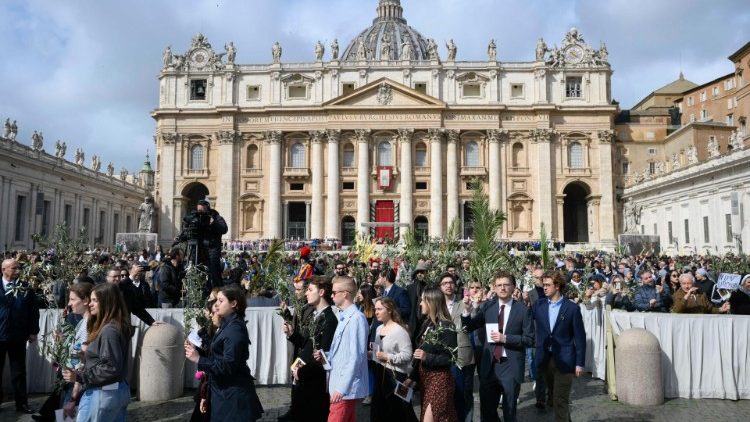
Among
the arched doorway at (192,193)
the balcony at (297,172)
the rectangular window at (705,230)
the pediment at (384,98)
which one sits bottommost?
the rectangular window at (705,230)

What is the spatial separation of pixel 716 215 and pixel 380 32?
4983 cm

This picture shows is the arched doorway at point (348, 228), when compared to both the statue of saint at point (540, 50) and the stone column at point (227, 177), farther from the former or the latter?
the statue of saint at point (540, 50)

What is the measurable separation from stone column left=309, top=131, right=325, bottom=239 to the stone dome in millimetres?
21512

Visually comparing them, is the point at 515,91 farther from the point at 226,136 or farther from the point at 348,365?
the point at 348,365

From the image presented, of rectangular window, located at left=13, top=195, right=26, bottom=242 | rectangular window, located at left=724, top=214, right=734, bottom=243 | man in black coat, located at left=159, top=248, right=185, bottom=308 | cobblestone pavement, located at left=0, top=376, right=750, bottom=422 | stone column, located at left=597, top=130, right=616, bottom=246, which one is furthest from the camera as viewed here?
stone column, located at left=597, top=130, right=616, bottom=246

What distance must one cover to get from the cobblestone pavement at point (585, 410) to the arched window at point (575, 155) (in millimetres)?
44121

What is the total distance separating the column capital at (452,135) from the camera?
49281 mm

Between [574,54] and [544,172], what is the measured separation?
39.7ft

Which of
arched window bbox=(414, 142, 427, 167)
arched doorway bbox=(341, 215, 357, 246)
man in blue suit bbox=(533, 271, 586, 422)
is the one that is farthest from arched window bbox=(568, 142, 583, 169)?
man in blue suit bbox=(533, 271, 586, 422)

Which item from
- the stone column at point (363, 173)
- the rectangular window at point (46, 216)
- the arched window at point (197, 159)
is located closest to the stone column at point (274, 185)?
the arched window at point (197, 159)

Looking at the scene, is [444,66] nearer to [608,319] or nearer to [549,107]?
[549,107]

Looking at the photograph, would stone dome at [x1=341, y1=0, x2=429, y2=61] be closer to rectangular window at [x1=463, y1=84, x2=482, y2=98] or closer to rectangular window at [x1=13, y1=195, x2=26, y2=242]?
rectangular window at [x1=463, y1=84, x2=482, y2=98]

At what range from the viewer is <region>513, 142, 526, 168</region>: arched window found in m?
50.0

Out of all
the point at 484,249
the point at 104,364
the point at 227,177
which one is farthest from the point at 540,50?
the point at 104,364
